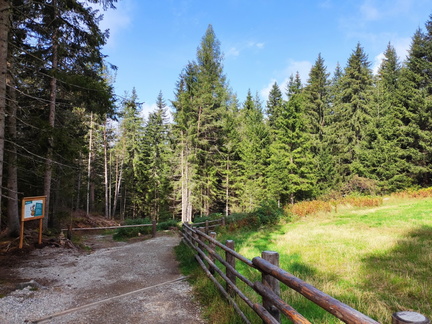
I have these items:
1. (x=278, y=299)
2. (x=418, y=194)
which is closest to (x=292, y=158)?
(x=418, y=194)

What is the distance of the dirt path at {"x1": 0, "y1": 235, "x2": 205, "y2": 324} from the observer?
14.6 ft

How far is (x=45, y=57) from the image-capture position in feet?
38.3

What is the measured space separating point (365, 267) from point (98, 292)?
6580mm

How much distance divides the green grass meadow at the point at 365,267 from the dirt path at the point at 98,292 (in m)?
1.01

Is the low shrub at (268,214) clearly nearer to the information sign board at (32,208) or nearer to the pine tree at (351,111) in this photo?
→ the information sign board at (32,208)

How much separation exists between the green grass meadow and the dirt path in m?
1.01

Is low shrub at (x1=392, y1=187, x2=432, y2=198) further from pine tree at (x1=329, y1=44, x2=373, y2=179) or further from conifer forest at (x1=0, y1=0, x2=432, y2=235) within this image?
pine tree at (x1=329, y1=44, x2=373, y2=179)

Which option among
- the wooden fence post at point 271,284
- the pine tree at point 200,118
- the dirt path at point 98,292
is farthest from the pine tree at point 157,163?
the wooden fence post at point 271,284

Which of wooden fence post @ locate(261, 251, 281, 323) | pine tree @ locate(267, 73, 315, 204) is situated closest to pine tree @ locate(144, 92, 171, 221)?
pine tree @ locate(267, 73, 315, 204)

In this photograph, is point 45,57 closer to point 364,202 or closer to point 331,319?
point 331,319

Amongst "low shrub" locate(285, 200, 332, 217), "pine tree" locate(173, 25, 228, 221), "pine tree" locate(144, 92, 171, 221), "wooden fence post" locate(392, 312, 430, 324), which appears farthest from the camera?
"pine tree" locate(144, 92, 171, 221)

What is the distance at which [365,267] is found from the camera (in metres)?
6.31

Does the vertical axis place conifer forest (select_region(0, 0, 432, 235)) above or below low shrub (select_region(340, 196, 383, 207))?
above

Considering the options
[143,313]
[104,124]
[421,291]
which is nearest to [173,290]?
[143,313]
